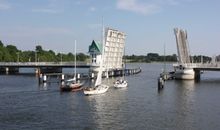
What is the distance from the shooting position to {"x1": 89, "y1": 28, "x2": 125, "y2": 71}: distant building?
12800 cm

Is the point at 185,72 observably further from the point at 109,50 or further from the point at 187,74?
the point at 109,50

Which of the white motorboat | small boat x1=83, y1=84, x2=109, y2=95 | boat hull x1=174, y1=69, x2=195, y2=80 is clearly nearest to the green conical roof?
the white motorboat

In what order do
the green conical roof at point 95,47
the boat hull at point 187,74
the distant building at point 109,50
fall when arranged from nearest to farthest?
the boat hull at point 187,74 → the distant building at point 109,50 → the green conical roof at point 95,47

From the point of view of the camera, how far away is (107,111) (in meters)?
51.2

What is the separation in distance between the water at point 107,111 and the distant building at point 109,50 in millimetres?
57208

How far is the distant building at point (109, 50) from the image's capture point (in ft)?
420

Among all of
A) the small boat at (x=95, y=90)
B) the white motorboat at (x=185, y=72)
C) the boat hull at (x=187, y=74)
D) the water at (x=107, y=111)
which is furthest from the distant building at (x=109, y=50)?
the water at (x=107, y=111)

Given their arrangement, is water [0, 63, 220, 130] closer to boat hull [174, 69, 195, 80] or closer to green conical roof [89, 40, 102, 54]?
boat hull [174, 69, 195, 80]

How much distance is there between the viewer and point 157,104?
58781 mm

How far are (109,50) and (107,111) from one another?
82675 millimetres

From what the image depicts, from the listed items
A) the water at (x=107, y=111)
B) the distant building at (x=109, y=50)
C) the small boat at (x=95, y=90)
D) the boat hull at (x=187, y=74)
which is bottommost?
the water at (x=107, y=111)

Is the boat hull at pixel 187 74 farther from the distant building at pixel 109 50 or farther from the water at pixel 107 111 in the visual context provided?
the water at pixel 107 111

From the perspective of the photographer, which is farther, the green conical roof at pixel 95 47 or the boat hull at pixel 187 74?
the green conical roof at pixel 95 47

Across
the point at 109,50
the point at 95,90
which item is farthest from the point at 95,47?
the point at 95,90
